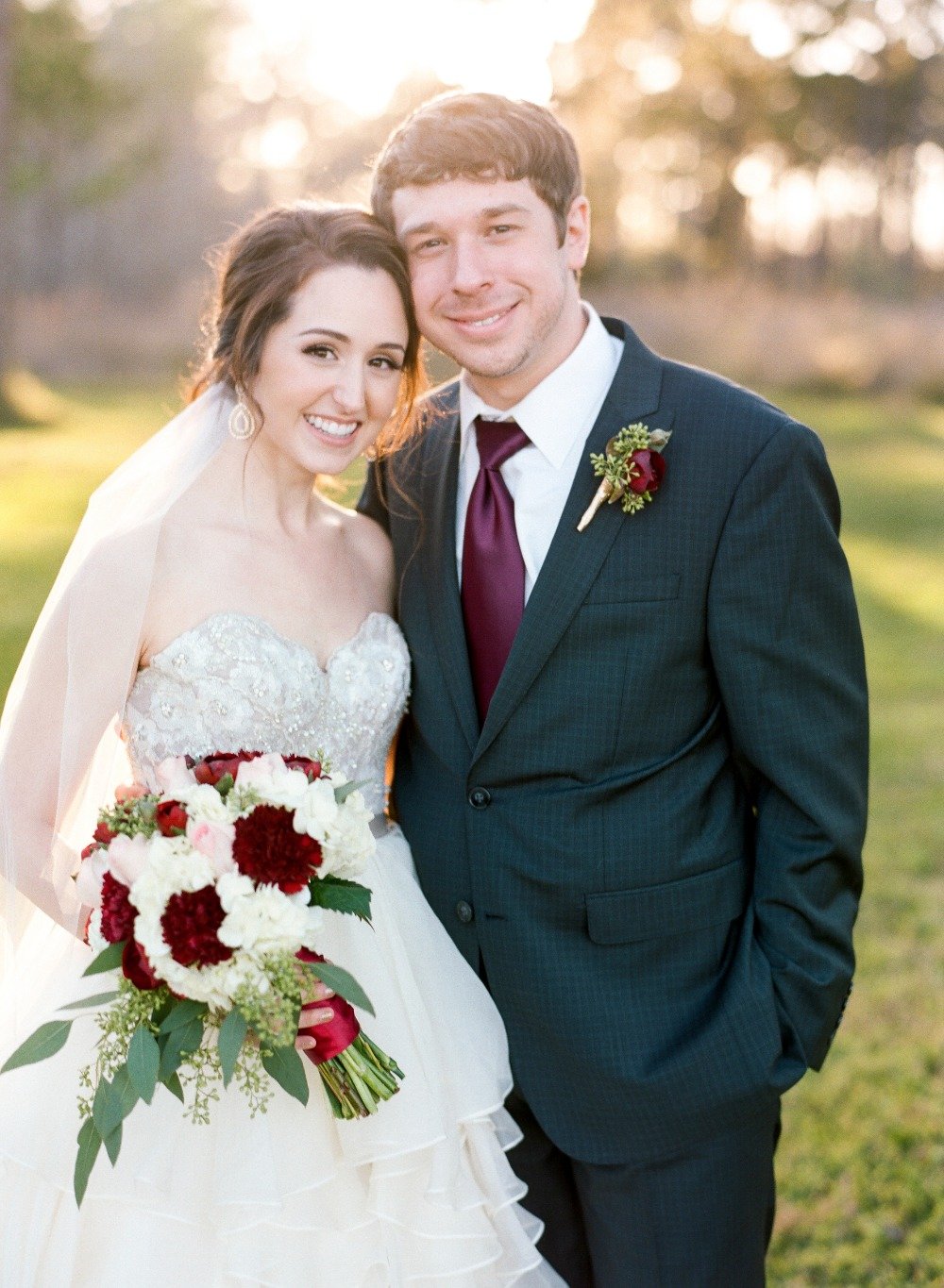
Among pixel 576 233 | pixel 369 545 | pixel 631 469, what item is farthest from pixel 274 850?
pixel 576 233

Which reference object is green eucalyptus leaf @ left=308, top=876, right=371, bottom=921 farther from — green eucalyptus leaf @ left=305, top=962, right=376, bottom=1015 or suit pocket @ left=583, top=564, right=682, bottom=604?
suit pocket @ left=583, top=564, right=682, bottom=604

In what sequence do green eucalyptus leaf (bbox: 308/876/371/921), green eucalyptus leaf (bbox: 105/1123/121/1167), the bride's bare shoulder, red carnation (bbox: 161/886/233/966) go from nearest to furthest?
red carnation (bbox: 161/886/233/966), green eucalyptus leaf (bbox: 105/1123/121/1167), green eucalyptus leaf (bbox: 308/876/371/921), the bride's bare shoulder

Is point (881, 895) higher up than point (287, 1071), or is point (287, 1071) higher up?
point (287, 1071)

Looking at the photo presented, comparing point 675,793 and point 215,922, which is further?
point 675,793

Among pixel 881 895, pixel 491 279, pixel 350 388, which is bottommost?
pixel 881 895

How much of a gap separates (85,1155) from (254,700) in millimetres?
934

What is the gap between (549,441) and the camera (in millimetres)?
2848

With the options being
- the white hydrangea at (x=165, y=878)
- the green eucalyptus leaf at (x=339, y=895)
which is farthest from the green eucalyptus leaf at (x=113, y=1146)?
the green eucalyptus leaf at (x=339, y=895)

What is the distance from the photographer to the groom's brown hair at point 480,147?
2.82 m

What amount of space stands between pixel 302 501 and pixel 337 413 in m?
0.32

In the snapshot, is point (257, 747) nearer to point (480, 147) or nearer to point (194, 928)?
point (194, 928)

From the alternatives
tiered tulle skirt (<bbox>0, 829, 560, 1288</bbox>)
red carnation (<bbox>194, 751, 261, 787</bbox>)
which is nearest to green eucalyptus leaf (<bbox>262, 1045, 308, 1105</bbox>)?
tiered tulle skirt (<bbox>0, 829, 560, 1288</bbox>)

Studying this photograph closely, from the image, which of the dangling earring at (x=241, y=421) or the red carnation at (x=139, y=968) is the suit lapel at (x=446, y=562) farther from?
the red carnation at (x=139, y=968)

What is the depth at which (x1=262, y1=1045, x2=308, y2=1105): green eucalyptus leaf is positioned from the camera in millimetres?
2178
